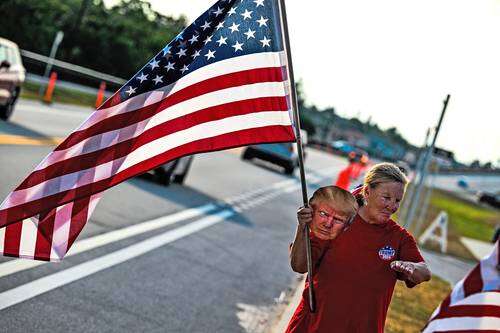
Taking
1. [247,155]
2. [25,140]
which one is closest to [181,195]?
[25,140]

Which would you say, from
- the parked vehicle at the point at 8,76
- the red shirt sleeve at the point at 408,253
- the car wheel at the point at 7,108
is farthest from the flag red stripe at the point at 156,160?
the car wheel at the point at 7,108

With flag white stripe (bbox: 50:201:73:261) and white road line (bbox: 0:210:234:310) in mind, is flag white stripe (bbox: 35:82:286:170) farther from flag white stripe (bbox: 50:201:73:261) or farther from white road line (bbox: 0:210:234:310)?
white road line (bbox: 0:210:234:310)

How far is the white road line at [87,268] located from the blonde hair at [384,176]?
129 inches

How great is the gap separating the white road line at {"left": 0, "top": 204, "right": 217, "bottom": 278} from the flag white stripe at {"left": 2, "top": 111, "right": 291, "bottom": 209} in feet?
9.15

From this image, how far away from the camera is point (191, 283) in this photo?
8.13 metres

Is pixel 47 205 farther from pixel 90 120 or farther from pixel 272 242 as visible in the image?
pixel 272 242

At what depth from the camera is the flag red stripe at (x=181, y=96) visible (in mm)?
4156

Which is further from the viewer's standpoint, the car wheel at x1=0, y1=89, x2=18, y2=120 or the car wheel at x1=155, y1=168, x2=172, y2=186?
the car wheel at x1=0, y1=89, x2=18, y2=120

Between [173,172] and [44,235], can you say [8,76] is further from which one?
[44,235]

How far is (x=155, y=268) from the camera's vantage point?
834 centimetres

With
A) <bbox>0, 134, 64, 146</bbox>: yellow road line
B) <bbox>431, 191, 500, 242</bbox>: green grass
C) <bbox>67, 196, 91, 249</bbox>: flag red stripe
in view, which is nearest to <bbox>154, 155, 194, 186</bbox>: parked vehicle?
<bbox>0, 134, 64, 146</bbox>: yellow road line

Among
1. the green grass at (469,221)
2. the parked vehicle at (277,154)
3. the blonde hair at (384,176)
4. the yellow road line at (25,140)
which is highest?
the blonde hair at (384,176)

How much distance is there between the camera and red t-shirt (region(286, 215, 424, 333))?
12.0 ft

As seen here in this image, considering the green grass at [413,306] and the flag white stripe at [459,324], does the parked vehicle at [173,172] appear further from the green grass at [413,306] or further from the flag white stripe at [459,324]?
the flag white stripe at [459,324]
